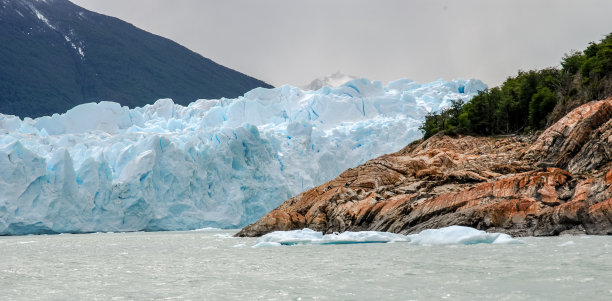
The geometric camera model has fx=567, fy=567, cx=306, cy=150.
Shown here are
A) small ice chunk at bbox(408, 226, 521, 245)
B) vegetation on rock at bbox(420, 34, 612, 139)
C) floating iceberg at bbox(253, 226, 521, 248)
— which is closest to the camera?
small ice chunk at bbox(408, 226, 521, 245)

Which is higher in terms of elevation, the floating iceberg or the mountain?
the mountain

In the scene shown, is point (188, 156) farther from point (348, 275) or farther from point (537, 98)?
point (348, 275)

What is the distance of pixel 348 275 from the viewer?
10.5 m

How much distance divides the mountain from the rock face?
75.3 meters

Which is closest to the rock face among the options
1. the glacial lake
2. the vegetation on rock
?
the glacial lake

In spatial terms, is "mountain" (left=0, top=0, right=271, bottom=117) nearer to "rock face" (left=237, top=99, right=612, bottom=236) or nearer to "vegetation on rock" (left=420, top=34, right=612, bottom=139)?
"vegetation on rock" (left=420, top=34, right=612, bottom=139)

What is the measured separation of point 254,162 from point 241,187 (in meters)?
2.52

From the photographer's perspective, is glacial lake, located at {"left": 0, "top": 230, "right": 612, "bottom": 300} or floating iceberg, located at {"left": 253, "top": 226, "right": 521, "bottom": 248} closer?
glacial lake, located at {"left": 0, "top": 230, "right": 612, "bottom": 300}

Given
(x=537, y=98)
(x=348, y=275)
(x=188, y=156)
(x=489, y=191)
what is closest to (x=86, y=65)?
(x=188, y=156)

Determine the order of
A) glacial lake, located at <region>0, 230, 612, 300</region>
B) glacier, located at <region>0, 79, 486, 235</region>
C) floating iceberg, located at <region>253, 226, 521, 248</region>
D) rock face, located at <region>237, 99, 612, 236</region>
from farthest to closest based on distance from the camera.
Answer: glacier, located at <region>0, 79, 486, 235</region>, rock face, located at <region>237, 99, 612, 236</region>, floating iceberg, located at <region>253, 226, 521, 248</region>, glacial lake, located at <region>0, 230, 612, 300</region>

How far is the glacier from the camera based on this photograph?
36656mm

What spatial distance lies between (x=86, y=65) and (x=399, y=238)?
4589 inches

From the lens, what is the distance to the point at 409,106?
57594mm

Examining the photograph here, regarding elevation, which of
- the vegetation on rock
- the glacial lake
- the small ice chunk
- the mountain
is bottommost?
the glacial lake
